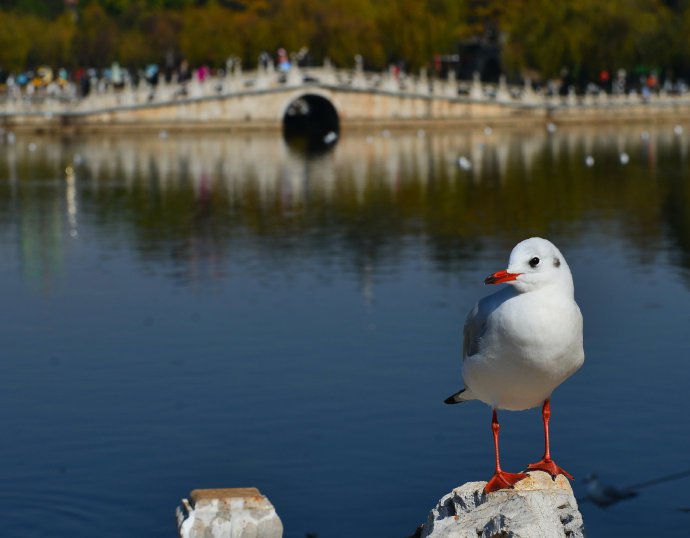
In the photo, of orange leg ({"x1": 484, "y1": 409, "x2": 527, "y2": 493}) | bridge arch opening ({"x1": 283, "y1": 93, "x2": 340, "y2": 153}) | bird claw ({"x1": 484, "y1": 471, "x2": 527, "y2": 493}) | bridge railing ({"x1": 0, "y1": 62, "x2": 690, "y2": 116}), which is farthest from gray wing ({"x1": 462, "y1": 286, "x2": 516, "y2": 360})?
bridge railing ({"x1": 0, "y1": 62, "x2": 690, "y2": 116})

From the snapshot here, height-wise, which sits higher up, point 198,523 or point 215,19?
point 215,19

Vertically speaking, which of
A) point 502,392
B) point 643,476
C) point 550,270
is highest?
point 550,270

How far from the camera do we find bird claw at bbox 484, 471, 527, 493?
457 inches

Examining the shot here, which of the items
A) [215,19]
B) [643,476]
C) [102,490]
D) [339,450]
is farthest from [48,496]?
[215,19]

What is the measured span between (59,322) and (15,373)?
3881 mm

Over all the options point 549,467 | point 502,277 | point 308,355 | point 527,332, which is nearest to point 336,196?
point 308,355

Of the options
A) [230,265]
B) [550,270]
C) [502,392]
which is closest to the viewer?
[550,270]

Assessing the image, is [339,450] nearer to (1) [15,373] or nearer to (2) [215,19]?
(1) [15,373]

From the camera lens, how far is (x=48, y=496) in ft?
50.8

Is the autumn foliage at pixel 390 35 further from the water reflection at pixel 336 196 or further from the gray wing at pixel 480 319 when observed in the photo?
the gray wing at pixel 480 319

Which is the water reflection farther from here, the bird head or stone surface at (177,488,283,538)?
the bird head

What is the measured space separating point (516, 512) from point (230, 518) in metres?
1.99

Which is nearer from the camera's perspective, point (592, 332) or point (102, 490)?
point (102, 490)

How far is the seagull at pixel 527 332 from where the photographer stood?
10820 mm
